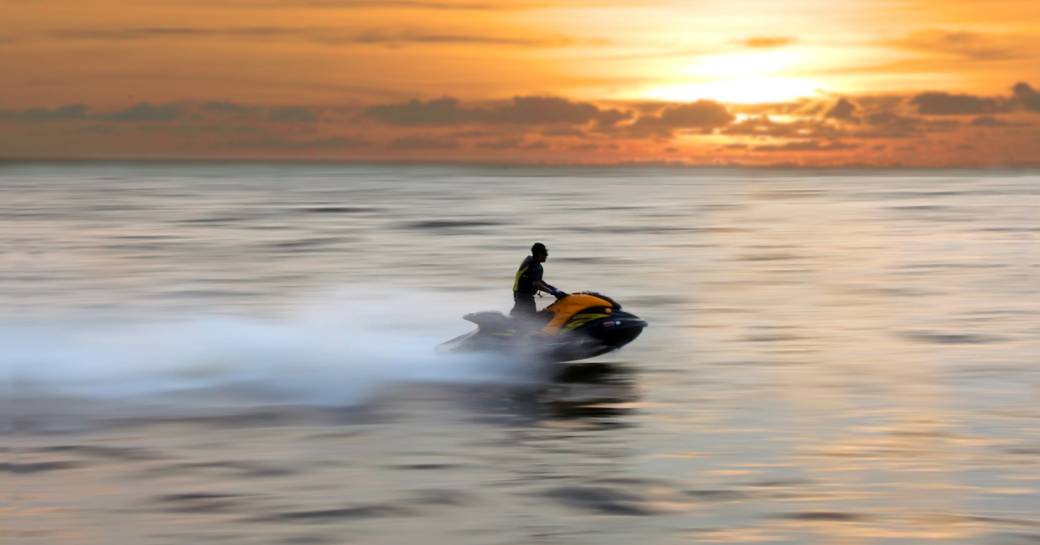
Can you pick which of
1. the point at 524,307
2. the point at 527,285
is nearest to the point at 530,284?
the point at 527,285

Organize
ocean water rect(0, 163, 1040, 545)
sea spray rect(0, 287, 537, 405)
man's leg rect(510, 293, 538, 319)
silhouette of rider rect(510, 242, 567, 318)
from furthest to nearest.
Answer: man's leg rect(510, 293, 538, 319) → sea spray rect(0, 287, 537, 405) → silhouette of rider rect(510, 242, 567, 318) → ocean water rect(0, 163, 1040, 545)

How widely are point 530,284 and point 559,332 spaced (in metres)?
1.07

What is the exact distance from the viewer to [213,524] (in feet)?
46.1

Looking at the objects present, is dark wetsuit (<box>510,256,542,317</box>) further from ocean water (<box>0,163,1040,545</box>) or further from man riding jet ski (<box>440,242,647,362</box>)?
ocean water (<box>0,163,1040,545</box>)

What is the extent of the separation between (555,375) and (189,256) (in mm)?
39486

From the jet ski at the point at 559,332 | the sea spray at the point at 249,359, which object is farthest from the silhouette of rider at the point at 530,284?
the sea spray at the point at 249,359

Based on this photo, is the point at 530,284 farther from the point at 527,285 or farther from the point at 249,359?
the point at 249,359

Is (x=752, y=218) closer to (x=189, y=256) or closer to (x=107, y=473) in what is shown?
(x=189, y=256)

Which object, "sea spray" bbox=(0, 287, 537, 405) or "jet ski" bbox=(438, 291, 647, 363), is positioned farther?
"jet ski" bbox=(438, 291, 647, 363)

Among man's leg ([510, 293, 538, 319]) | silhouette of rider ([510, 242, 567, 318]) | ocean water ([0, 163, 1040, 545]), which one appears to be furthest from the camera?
man's leg ([510, 293, 538, 319])

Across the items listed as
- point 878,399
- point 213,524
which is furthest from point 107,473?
point 878,399

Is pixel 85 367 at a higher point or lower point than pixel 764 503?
higher

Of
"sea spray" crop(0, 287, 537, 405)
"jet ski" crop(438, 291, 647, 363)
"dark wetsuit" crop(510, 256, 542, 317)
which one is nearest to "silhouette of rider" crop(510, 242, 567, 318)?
"dark wetsuit" crop(510, 256, 542, 317)

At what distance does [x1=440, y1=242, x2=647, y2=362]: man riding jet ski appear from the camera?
73.9 ft
